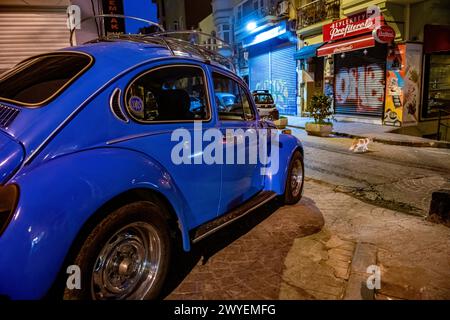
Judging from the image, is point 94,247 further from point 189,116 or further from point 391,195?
point 391,195

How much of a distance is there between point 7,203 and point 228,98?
9.30 ft

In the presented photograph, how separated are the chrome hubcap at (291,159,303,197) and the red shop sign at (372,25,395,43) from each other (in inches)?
444

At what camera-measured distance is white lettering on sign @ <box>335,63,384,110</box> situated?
16094 millimetres

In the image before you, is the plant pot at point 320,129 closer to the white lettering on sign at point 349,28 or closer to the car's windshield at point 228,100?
the white lettering on sign at point 349,28

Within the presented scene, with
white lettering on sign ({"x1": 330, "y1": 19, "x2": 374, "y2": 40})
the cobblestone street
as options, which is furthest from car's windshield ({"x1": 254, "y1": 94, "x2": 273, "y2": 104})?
the cobblestone street

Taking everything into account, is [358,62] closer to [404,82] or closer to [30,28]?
[404,82]

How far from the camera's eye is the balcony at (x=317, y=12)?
59.6ft

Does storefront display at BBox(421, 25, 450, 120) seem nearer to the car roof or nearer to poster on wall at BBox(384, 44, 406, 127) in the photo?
poster on wall at BBox(384, 44, 406, 127)

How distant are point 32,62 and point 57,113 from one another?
132 centimetres

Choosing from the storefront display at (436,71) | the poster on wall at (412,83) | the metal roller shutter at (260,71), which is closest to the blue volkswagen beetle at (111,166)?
the poster on wall at (412,83)

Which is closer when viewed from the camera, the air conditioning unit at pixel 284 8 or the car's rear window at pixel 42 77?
the car's rear window at pixel 42 77

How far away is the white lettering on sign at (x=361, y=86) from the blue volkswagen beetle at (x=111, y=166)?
14.0 m
